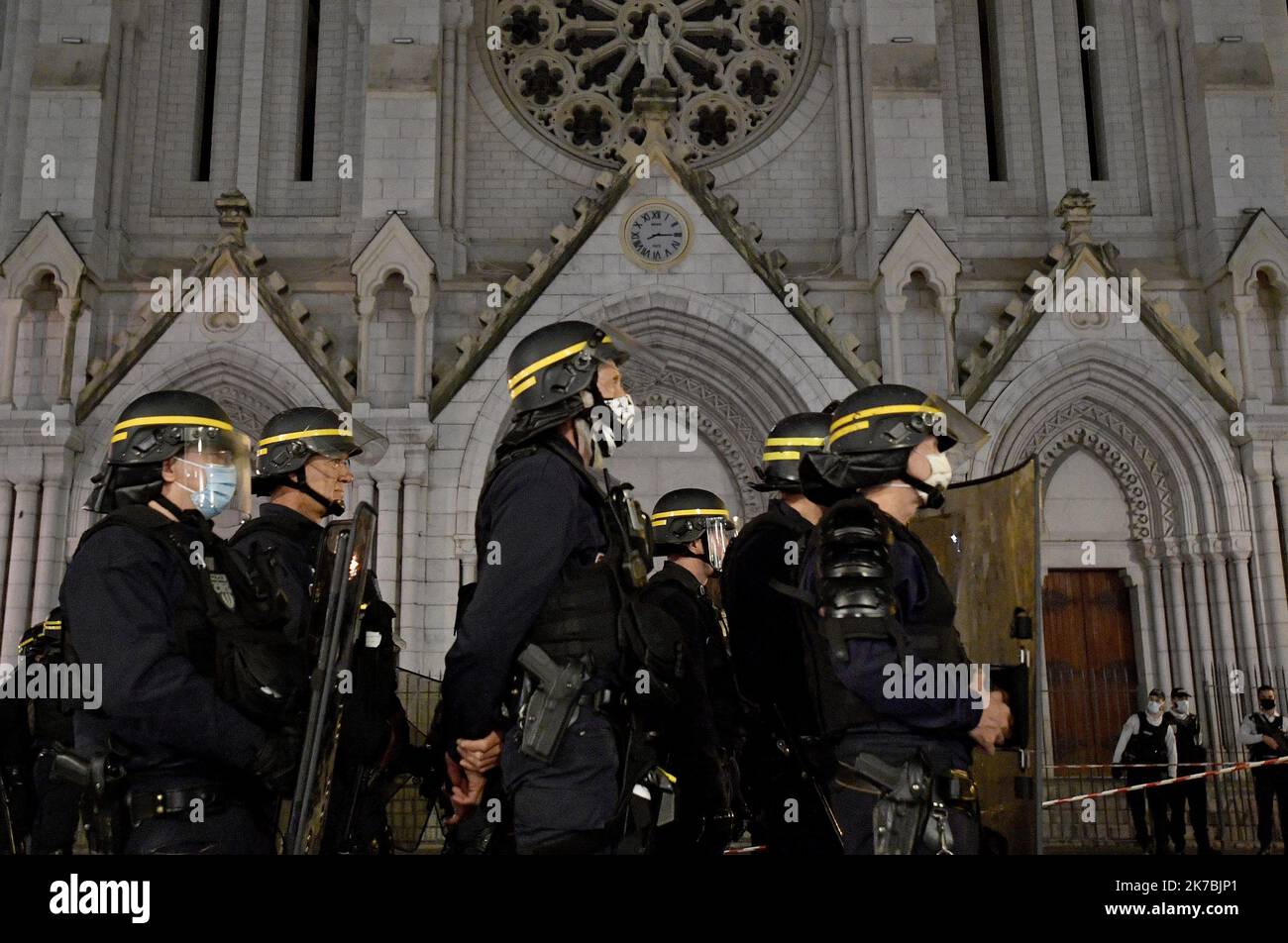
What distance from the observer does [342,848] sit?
5.02 m

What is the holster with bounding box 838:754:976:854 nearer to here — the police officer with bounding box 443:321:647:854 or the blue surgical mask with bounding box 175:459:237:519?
the police officer with bounding box 443:321:647:854

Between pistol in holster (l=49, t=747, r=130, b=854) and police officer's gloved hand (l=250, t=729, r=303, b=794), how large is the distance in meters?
0.41

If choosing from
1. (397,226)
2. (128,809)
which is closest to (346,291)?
(397,226)

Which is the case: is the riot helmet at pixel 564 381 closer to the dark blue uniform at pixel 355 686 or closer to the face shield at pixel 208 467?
the face shield at pixel 208 467

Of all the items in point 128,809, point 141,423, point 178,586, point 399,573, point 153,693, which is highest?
point 399,573

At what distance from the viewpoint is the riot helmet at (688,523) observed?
6.76 meters

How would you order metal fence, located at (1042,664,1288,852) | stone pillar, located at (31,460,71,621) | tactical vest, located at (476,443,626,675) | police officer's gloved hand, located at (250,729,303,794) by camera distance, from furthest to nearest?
stone pillar, located at (31,460,71,621) < metal fence, located at (1042,664,1288,852) < tactical vest, located at (476,443,626,675) < police officer's gloved hand, located at (250,729,303,794)

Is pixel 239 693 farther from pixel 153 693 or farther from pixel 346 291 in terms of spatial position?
pixel 346 291

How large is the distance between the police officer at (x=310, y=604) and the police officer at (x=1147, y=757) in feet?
28.6

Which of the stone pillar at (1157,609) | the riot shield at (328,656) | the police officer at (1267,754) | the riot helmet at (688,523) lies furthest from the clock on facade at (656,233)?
the riot shield at (328,656)

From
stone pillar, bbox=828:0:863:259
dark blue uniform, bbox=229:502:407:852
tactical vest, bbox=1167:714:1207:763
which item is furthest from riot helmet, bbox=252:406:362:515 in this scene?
stone pillar, bbox=828:0:863:259

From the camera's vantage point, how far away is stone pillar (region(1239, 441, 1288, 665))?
45.2ft
